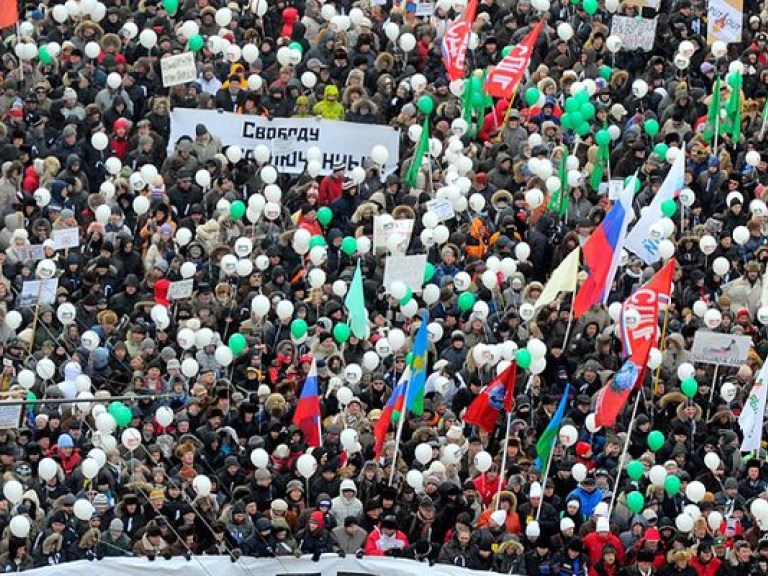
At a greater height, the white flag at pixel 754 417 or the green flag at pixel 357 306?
the green flag at pixel 357 306

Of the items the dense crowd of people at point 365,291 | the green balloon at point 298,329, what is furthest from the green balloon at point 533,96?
the green balloon at point 298,329

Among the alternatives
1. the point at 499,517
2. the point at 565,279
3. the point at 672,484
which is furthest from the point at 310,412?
the point at 672,484

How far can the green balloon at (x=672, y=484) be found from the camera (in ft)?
104

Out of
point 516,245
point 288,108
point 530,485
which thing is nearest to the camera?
point 530,485

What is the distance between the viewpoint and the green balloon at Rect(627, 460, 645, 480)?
3206 centimetres

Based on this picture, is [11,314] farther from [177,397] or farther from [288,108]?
[288,108]

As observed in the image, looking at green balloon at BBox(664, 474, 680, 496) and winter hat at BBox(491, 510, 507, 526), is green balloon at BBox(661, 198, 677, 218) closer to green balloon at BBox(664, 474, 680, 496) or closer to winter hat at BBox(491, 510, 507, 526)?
green balloon at BBox(664, 474, 680, 496)

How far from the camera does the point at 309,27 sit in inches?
1502

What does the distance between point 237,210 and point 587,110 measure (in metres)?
4.15

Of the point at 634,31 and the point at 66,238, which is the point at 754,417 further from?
the point at 634,31

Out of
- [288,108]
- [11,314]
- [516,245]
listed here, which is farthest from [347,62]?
[11,314]

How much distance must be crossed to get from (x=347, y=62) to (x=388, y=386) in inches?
220

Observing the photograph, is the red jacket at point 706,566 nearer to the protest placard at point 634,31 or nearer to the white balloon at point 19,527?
the white balloon at point 19,527

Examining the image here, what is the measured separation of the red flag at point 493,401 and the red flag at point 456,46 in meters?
5.57
